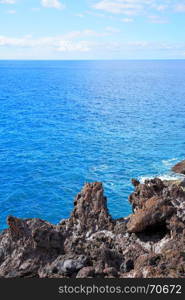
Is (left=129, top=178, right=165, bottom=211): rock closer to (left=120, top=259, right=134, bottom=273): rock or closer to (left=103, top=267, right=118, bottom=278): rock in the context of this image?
(left=120, top=259, right=134, bottom=273): rock

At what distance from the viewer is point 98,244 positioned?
2434 cm

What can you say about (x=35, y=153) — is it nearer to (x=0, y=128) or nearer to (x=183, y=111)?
(x=0, y=128)

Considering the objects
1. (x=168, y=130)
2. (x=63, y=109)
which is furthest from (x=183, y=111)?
(x=63, y=109)

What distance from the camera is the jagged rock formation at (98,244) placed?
2134 cm

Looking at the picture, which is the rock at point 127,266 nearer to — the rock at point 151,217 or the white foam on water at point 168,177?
the rock at point 151,217

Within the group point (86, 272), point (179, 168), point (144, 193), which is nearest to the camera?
point (86, 272)

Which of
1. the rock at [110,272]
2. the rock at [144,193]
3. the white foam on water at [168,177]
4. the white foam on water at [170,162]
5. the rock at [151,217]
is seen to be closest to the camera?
the rock at [110,272]

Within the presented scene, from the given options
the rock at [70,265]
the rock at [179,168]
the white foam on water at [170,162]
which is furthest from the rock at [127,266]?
the white foam on water at [170,162]

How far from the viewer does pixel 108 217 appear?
27625mm

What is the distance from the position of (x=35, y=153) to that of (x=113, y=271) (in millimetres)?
73910

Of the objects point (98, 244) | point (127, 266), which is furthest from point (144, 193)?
point (127, 266)

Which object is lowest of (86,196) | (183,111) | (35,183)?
(35,183)

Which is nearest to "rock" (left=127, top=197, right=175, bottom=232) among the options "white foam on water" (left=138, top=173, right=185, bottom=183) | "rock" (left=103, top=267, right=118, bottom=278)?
"rock" (left=103, top=267, right=118, bottom=278)

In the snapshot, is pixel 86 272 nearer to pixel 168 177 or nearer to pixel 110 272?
pixel 110 272
